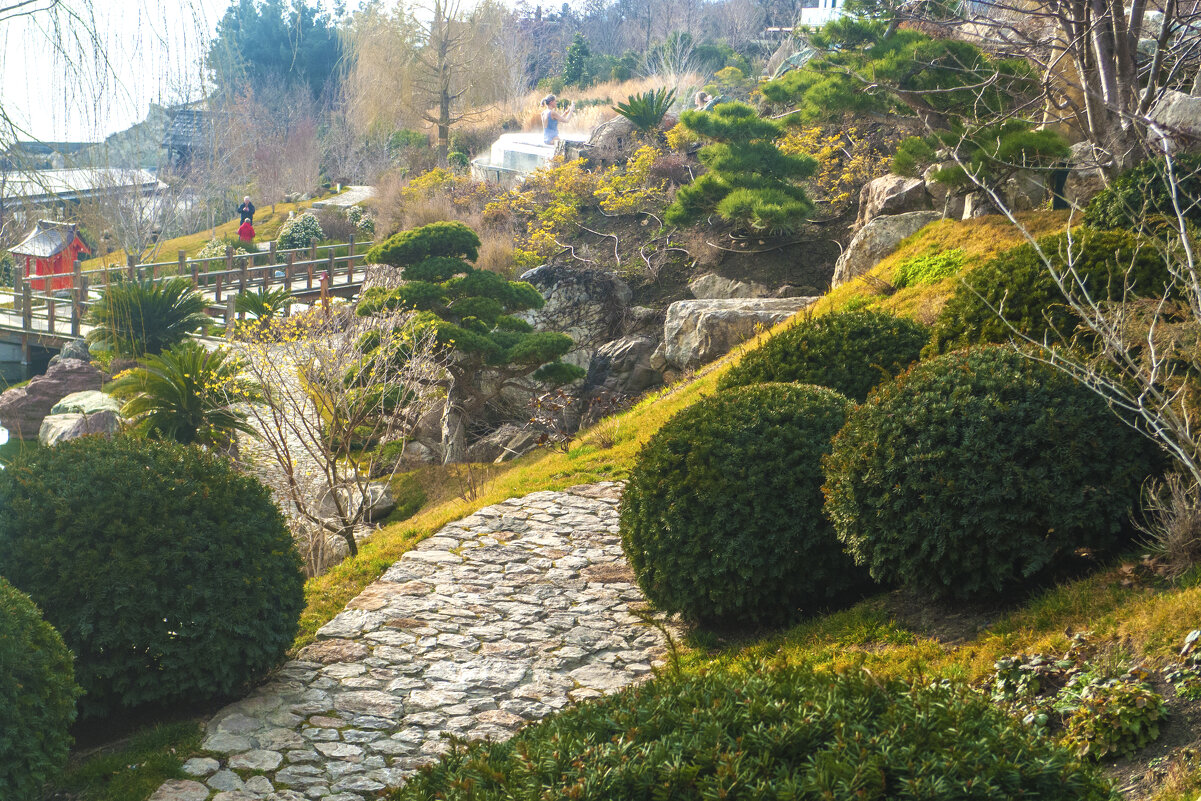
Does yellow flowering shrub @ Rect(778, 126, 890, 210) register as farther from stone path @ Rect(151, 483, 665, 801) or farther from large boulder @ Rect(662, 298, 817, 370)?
stone path @ Rect(151, 483, 665, 801)

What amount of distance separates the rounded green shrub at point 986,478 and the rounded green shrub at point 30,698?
12.7 ft

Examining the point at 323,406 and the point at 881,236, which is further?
the point at 881,236

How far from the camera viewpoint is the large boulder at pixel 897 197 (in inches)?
533

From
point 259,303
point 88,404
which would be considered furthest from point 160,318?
point 259,303

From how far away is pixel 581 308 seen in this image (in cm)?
1739

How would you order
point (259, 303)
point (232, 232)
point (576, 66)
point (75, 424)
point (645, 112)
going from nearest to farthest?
1. point (75, 424)
2. point (259, 303)
3. point (645, 112)
4. point (232, 232)
5. point (576, 66)

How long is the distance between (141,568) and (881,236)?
10623 mm

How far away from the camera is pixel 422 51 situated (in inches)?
1336

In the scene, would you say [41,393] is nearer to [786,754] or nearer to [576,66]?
[786,754]

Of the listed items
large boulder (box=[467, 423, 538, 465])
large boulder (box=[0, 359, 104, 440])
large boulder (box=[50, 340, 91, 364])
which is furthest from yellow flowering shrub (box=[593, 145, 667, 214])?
large boulder (box=[50, 340, 91, 364])

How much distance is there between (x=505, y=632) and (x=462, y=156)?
29433 mm

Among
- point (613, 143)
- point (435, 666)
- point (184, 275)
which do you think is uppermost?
point (613, 143)

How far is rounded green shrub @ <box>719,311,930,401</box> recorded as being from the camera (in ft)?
23.6

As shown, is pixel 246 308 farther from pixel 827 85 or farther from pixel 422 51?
pixel 422 51
